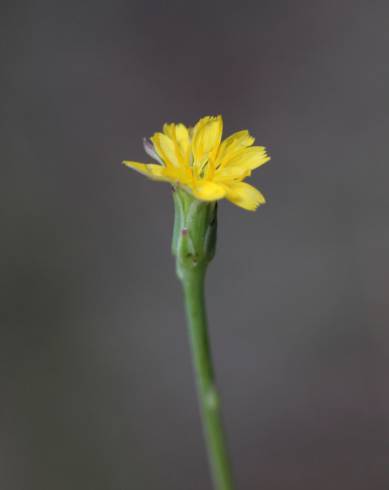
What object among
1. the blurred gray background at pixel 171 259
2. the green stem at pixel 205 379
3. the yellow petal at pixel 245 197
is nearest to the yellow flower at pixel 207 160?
the yellow petal at pixel 245 197

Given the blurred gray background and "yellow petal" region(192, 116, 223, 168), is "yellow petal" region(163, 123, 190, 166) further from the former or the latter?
the blurred gray background

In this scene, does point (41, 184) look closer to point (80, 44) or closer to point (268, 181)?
point (80, 44)

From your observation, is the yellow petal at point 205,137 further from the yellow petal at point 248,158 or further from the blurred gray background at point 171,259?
the blurred gray background at point 171,259

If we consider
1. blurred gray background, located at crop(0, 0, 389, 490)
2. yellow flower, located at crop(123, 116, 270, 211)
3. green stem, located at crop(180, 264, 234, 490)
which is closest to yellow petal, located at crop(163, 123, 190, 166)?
yellow flower, located at crop(123, 116, 270, 211)

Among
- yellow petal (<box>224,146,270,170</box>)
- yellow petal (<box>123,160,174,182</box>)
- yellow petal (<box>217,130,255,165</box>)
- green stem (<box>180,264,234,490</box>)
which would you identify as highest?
yellow petal (<box>217,130,255,165</box>)

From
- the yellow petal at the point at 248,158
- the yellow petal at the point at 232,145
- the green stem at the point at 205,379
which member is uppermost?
the yellow petal at the point at 232,145
